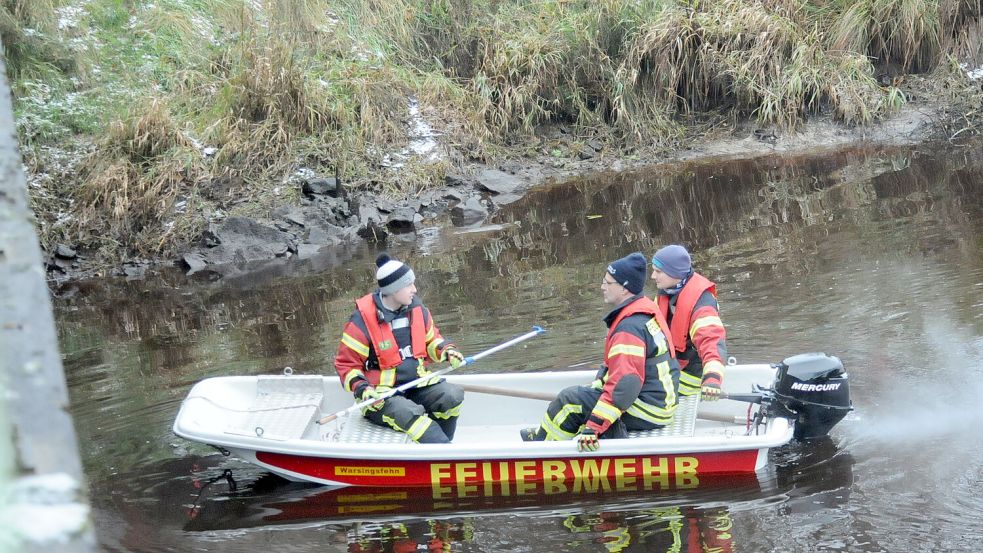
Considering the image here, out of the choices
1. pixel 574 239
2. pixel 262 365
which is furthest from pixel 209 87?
pixel 262 365

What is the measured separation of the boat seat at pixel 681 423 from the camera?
5.86m

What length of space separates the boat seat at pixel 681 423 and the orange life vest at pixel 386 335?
1.36 m

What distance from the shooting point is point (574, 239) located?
12.3 metres

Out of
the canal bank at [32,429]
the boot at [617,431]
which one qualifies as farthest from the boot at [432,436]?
the canal bank at [32,429]

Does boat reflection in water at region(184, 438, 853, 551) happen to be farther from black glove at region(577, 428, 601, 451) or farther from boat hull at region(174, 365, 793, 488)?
black glove at region(577, 428, 601, 451)

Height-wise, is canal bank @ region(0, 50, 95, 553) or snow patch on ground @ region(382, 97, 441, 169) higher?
snow patch on ground @ region(382, 97, 441, 169)

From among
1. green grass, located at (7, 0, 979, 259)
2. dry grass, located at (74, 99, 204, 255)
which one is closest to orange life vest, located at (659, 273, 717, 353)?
green grass, located at (7, 0, 979, 259)

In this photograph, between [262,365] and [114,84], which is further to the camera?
[114,84]

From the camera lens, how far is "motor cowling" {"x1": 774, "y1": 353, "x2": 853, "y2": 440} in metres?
5.53

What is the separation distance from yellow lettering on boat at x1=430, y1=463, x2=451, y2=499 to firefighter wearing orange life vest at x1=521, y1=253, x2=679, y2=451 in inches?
30.8

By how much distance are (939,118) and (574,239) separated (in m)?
7.11

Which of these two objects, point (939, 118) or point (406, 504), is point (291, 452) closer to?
point (406, 504)

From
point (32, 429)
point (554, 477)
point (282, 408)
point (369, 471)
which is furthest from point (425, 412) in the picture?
point (32, 429)

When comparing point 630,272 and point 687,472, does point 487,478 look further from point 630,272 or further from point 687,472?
point 630,272
